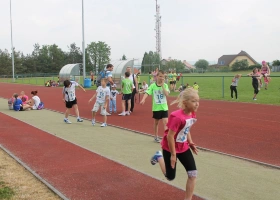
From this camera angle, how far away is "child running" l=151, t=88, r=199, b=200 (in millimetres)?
4609

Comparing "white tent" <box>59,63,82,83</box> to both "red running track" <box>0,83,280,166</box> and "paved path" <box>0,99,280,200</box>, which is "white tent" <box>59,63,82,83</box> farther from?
"paved path" <box>0,99,280,200</box>

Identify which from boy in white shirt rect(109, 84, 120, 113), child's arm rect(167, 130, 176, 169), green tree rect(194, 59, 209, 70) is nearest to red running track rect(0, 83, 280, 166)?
boy in white shirt rect(109, 84, 120, 113)

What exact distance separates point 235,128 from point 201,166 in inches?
185

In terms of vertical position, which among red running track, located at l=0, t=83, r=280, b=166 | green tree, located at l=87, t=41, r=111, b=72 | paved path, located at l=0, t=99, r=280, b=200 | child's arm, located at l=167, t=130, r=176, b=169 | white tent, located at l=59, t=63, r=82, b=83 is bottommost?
paved path, located at l=0, t=99, r=280, b=200

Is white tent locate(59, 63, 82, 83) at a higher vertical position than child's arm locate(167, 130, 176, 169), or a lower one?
higher

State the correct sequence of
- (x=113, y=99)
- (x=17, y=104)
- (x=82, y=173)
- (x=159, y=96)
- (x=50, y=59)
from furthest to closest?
(x=50, y=59) → (x=17, y=104) → (x=113, y=99) → (x=159, y=96) → (x=82, y=173)

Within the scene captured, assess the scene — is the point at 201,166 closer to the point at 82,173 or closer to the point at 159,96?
the point at 82,173

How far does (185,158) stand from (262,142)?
16.7 ft

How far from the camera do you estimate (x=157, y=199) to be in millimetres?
5238

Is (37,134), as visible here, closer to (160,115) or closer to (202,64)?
(160,115)

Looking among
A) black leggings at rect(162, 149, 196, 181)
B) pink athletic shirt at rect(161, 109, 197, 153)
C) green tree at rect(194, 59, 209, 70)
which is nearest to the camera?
pink athletic shirt at rect(161, 109, 197, 153)

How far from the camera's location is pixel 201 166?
23.2 feet

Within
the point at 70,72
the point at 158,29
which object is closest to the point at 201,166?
the point at 70,72

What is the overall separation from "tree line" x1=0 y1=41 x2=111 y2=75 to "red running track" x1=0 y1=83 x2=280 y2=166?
86.7 m
